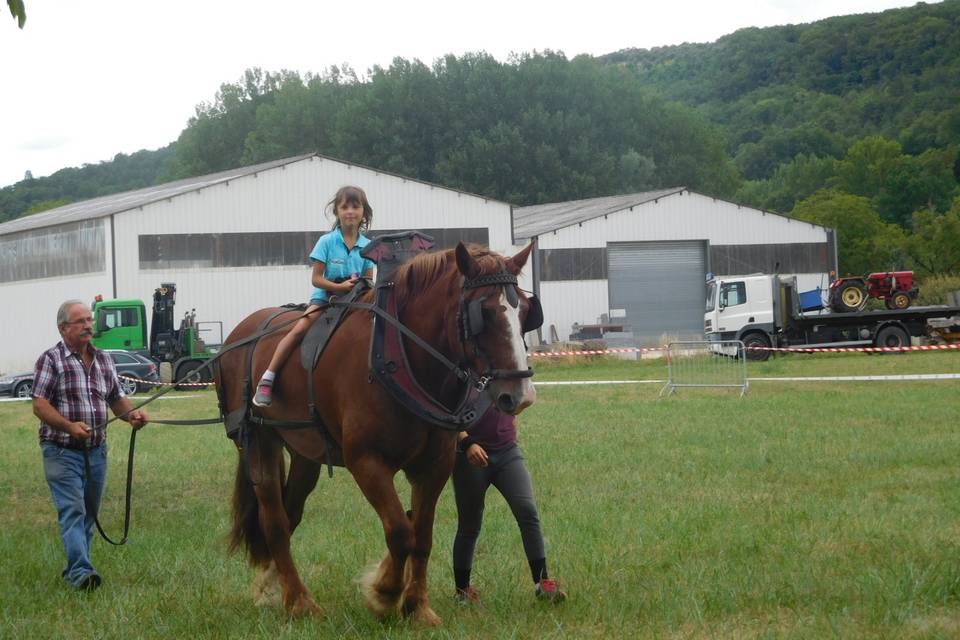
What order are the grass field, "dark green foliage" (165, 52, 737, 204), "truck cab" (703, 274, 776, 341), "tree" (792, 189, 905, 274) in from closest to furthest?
the grass field
"truck cab" (703, 274, 776, 341)
"tree" (792, 189, 905, 274)
"dark green foliage" (165, 52, 737, 204)

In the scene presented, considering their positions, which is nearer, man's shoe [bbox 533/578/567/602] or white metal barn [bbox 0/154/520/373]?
man's shoe [bbox 533/578/567/602]

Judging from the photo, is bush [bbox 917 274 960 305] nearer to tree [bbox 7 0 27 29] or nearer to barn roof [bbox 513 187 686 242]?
barn roof [bbox 513 187 686 242]

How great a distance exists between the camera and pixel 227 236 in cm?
4284

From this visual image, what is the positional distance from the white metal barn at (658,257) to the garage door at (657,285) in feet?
0.14

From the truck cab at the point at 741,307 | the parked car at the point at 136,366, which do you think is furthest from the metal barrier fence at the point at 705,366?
the parked car at the point at 136,366

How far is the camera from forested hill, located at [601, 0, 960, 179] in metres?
104

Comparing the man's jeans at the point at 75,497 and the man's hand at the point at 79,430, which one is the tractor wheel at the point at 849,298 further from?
the man's hand at the point at 79,430

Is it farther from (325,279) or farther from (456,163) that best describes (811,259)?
(325,279)

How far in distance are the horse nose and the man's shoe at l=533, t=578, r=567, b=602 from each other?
141 cm

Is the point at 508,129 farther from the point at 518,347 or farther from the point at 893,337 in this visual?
the point at 518,347

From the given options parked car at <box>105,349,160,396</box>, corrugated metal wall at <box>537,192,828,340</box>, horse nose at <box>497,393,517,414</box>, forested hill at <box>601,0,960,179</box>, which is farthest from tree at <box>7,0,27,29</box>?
forested hill at <box>601,0,960,179</box>

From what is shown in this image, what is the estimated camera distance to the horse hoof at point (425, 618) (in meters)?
5.94

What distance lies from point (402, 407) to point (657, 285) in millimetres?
42856

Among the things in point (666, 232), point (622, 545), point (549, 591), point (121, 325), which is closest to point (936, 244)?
point (666, 232)
